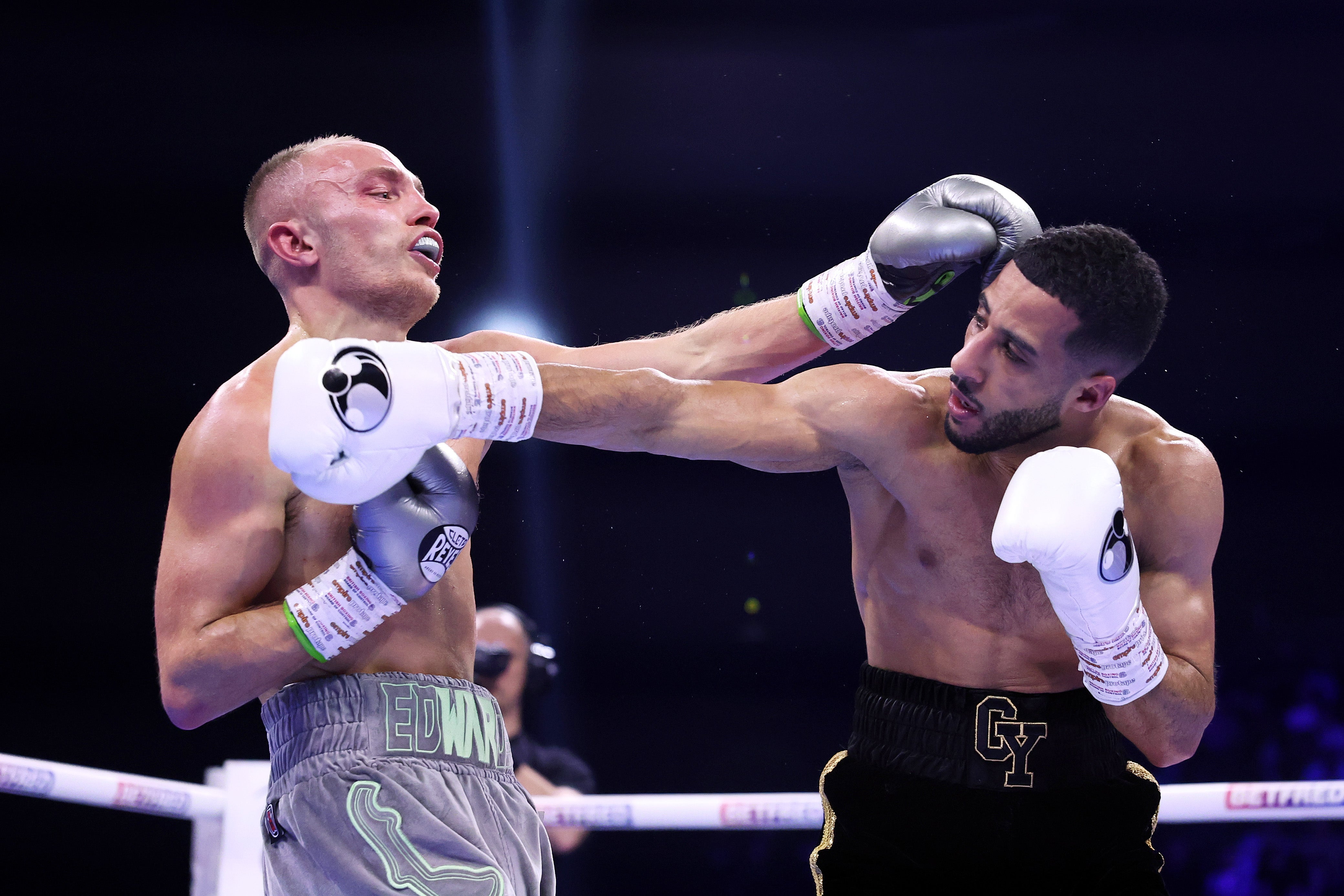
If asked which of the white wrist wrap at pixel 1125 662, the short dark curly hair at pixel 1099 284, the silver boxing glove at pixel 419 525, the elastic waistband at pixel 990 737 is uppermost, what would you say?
the short dark curly hair at pixel 1099 284

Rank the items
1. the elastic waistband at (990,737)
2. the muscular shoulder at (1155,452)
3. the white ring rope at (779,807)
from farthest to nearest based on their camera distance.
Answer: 1. the white ring rope at (779,807)
2. the muscular shoulder at (1155,452)
3. the elastic waistband at (990,737)

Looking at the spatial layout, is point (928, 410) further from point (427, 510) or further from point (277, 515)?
point (277, 515)

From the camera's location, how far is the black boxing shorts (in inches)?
73.8

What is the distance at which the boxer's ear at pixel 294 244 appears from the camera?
2.04 m

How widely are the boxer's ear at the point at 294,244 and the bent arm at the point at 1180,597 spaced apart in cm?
150

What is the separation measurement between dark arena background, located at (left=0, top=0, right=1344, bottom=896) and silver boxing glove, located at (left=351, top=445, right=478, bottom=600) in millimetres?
2791

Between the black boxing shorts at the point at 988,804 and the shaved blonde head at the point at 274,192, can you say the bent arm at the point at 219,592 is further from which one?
the black boxing shorts at the point at 988,804

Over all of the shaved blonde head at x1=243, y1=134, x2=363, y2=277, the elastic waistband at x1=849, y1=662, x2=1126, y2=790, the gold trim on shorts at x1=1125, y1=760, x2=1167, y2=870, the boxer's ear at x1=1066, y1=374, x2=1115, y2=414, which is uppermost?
the shaved blonde head at x1=243, y1=134, x2=363, y2=277

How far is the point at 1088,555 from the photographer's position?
1661 millimetres

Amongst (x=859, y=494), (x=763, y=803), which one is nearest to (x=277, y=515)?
(x=859, y=494)

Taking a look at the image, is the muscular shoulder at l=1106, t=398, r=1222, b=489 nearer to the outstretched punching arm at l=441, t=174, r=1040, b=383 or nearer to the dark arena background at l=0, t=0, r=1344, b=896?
the outstretched punching arm at l=441, t=174, r=1040, b=383

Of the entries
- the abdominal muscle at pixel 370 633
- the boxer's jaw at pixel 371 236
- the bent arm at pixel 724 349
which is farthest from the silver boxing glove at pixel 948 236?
the abdominal muscle at pixel 370 633

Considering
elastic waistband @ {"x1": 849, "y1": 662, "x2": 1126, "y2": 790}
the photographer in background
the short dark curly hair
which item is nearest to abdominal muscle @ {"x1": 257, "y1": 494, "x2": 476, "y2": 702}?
elastic waistband @ {"x1": 849, "y1": 662, "x2": 1126, "y2": 790}

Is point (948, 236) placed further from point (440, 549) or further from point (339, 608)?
point (339, 608)
